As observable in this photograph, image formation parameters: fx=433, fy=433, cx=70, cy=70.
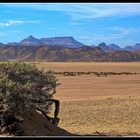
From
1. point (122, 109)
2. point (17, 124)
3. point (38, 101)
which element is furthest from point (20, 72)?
point (122, 109)

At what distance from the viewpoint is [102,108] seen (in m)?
22.2

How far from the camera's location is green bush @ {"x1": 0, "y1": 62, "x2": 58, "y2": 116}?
29.3ft

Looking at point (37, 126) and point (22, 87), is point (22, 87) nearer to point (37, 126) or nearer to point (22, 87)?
point (22, 87)

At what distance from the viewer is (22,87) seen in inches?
373

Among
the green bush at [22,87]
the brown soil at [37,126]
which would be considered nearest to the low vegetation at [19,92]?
the green bush at [22,87]

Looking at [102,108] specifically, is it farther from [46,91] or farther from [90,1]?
[90,1]

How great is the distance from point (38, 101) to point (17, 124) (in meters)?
2.32

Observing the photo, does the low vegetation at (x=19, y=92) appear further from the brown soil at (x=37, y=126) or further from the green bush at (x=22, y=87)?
the brown soil at (x=37, y=126)

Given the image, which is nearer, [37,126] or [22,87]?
[22,87]

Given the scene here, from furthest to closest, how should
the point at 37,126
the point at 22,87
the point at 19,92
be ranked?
the point at 37,126
the point at 22,87
the point at 19,92

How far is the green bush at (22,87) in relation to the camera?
8.94 meters

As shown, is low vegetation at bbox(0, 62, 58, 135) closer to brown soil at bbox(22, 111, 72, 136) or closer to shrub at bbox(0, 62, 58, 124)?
shrub at bbox(0, 62, 58, 124)

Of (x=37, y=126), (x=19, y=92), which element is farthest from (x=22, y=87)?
(x=37, y=126)

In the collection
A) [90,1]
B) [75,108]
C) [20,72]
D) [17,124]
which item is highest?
[90,1]
